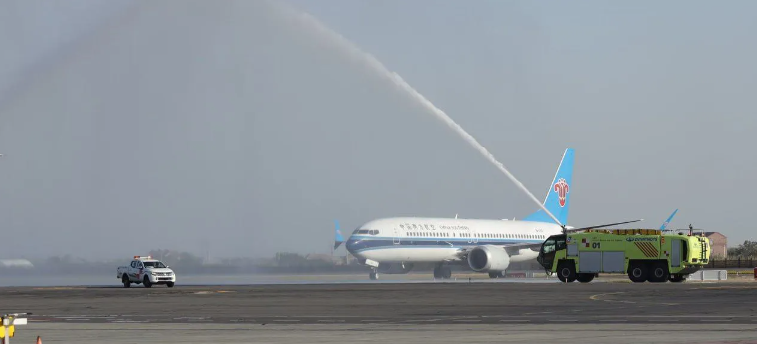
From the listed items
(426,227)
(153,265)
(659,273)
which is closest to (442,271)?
(426,227)

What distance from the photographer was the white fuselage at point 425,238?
94938mm

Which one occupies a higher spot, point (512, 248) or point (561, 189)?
point (561, 189)

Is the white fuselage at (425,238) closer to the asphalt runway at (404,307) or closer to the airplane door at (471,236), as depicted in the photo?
the airplane door at (471,236)

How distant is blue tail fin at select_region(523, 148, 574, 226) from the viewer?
11519 cm

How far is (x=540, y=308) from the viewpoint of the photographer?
142ft

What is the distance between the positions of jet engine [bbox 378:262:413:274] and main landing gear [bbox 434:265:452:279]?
2.81 metres

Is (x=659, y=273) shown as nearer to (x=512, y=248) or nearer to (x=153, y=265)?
(x=512, y=248)

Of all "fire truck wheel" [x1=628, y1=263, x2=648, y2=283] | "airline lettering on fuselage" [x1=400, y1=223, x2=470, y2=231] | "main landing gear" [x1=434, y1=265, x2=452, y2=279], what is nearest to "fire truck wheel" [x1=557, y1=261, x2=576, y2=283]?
"fire truck wheel" [x1=628, y1=263, x2=648, y2=283]

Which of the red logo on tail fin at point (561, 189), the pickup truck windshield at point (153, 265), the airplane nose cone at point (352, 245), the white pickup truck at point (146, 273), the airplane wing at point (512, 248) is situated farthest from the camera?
the red logo on tail fin at point (561, 189)

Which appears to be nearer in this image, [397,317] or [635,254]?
[397,317]

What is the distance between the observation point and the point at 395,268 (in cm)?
9862

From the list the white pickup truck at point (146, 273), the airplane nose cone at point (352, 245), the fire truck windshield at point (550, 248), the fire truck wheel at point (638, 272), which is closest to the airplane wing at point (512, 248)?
the airplane nose cone at point (352, 245)

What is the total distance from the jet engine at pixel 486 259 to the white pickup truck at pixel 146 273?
2947 cm

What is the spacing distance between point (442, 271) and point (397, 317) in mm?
64102
